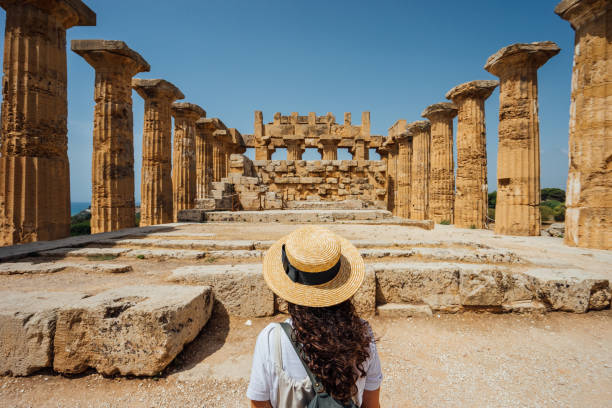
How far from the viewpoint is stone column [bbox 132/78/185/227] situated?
11.2 m

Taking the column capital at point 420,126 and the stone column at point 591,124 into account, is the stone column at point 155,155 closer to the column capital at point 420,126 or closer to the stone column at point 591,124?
the column capital at point 420,126

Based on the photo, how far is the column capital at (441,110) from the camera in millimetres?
12922

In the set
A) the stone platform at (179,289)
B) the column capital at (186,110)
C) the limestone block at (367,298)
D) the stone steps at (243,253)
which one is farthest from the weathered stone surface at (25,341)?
the column capital at (186,110)

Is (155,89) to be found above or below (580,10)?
above

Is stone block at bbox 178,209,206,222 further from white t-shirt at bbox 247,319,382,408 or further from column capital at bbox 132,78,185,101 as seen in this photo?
white t-shirt at bbox 247,319,382,408

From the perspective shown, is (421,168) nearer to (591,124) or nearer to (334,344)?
(591,124)

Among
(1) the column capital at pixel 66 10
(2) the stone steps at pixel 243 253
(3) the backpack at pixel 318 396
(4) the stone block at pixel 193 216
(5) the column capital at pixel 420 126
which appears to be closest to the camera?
(3) the backpack at pixel 318 396

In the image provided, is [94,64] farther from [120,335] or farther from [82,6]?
[120,335]

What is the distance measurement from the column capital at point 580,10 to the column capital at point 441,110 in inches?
243

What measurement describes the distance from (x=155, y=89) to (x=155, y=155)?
261cm

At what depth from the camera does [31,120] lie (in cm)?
Result: 652

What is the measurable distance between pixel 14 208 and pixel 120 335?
6940 mm

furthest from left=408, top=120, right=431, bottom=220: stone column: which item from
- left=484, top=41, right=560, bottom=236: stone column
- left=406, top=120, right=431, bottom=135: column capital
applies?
left=484, top=41, right=560, bottom=236: stone column

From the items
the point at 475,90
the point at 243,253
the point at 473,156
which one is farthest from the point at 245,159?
the point at 475,90
